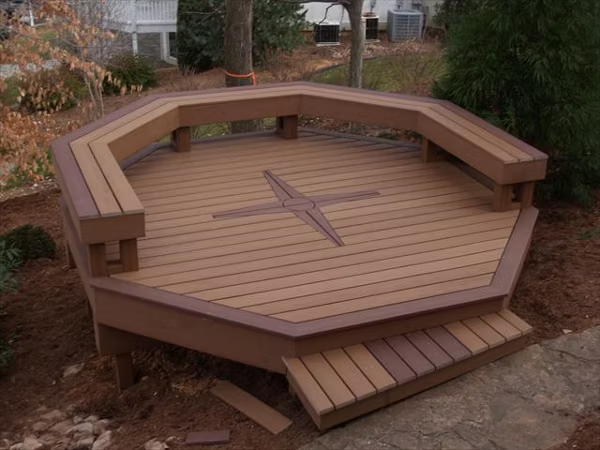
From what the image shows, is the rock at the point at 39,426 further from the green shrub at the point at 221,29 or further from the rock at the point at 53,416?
the green shrub at the point at 221,29

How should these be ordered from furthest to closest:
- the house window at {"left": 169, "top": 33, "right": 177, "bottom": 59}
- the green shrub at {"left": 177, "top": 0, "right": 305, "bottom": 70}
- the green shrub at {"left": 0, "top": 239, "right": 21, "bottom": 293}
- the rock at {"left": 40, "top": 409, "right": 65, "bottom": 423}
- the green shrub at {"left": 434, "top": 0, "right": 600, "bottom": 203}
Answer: the house window at {"left": 169, "top": 33, "right": 177, "bottom": 59}, the green shrub at {"left": 177, "top": 0, "right": 305, "bottom": 70}, the green shrub at {"left": 434, "top": 0, "right": 600, "bottom": 203}, the green shrub at {"left": 0, "top": 239, "right": 21, "bottom": 293}, the rock at {"left": 40, "top": 409, "right": 65, "bottom": 423}

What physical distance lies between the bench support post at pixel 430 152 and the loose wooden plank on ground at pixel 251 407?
9.04 ft

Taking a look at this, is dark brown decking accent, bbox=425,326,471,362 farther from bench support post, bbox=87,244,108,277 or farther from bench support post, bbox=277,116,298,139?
bench support post, bbox=277,116,298,139

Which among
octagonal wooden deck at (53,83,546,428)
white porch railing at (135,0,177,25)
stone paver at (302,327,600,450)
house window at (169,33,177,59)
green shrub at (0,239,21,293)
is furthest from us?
house window at (169,33,177,59)

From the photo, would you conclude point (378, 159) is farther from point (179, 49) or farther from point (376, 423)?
point (179, 49)

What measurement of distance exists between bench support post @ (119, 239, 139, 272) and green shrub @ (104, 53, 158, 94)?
1102cm

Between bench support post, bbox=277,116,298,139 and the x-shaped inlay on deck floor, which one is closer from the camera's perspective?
the x-shaped inlay on deck floor

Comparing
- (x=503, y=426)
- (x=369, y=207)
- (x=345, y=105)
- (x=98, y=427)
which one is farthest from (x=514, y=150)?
(x=98, y=427)

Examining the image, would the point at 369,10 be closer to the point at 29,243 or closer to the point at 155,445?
the point at 29,243

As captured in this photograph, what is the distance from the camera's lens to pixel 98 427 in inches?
148

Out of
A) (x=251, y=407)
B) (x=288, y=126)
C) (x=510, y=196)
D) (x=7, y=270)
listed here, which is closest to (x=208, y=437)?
(x=251, y=407)

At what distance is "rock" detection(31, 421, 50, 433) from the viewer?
3.82 meters

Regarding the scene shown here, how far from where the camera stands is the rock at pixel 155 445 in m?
3.39

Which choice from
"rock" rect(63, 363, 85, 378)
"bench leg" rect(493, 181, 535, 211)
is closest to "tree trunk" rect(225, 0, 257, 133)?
"bench leg" rect(493, 181, 535, 211)
